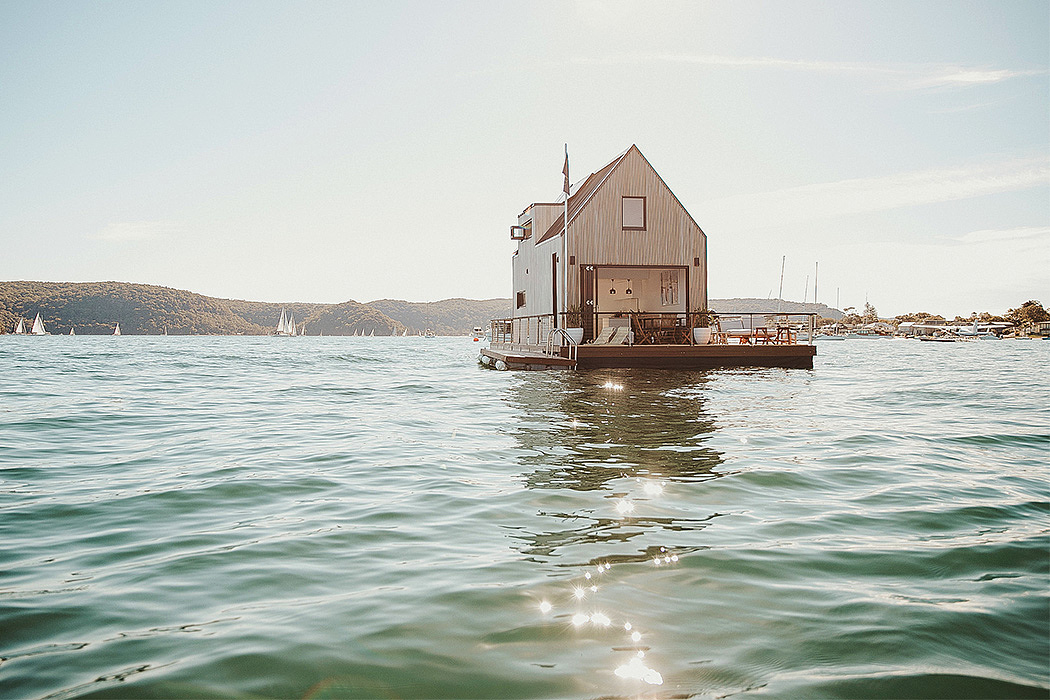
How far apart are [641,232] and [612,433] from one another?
62.2ft

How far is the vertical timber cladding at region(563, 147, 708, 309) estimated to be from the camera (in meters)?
26.9

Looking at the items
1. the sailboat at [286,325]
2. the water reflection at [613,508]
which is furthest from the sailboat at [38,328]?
the water reflection at [613,508]

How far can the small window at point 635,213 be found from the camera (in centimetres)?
2738

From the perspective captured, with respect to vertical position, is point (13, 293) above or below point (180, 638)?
above

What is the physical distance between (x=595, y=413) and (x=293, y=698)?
9.89 m

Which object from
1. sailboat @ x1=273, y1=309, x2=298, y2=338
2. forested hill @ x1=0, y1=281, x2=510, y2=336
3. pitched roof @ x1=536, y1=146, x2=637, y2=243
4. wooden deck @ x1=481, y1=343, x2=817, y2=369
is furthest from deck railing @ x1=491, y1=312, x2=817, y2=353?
sailboat @ x1=273, y1=309, x2=298, y2=338

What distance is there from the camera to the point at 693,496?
5934 mm

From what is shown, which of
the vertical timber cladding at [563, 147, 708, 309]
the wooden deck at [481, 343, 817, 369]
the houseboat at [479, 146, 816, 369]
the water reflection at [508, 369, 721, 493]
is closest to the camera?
the water reflection at [508, 369, 721, 493]

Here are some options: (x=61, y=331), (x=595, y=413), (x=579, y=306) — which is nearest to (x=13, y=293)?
(x=61, y=331)

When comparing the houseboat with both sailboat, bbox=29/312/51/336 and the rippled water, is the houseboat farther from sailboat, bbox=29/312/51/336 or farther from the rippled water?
sailboat, bbox=29/312/51/336

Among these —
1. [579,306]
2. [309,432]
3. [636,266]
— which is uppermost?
[636,266]

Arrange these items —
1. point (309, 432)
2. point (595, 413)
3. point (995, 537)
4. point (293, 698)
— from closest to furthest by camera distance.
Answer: point (293, 698) < point (995, 537) < point (309, 432) < point (595, 413)

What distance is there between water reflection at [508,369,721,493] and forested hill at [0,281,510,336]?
129745 millimetres

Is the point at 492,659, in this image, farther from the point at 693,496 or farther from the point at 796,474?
the point at 796,474
